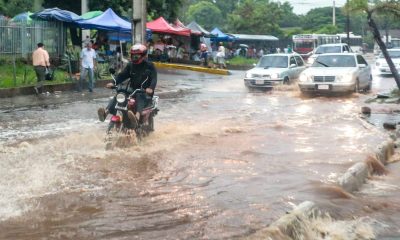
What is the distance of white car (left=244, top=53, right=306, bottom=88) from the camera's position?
20688 millimetres

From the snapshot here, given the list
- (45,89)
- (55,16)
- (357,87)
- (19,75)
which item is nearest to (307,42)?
(55,16)

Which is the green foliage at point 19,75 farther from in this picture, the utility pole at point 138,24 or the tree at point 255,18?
the tree at point 255,18

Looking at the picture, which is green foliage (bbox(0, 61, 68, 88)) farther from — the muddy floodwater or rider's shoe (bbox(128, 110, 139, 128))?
rider's shoe (bbox(128, 110, 139, 128))

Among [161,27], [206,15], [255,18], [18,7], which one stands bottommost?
[161,27]

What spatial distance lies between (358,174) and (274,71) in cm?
1388

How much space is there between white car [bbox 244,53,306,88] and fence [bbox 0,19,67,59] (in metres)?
8.29

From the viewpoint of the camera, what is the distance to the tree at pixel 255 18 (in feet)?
206

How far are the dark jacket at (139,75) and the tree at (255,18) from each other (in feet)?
179

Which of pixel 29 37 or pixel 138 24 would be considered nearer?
pixel 138 24

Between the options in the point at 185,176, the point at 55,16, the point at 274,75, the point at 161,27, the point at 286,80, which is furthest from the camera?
the point at 161,27

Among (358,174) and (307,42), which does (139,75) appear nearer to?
(358,174)

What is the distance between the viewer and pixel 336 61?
19.8m

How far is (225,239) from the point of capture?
4934mm

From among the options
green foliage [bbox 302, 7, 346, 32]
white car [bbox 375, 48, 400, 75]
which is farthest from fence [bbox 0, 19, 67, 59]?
green foliage [bbox 302, 7, 346, 32]
